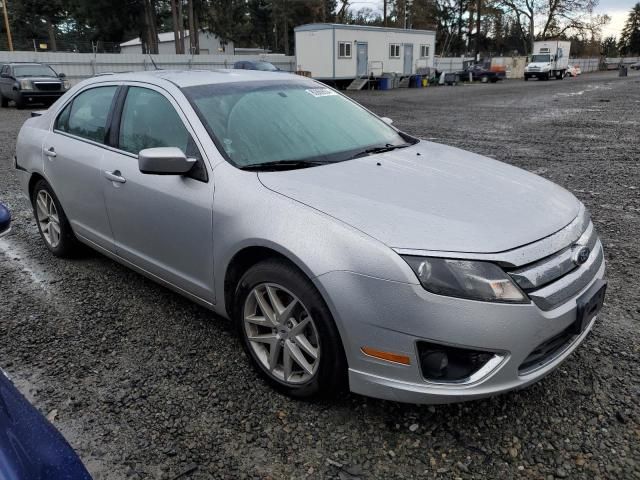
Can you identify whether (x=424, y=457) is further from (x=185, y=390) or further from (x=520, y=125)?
(x=520, y=125)

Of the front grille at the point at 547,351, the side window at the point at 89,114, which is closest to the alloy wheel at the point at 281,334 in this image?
the front grille at the point at 547,351

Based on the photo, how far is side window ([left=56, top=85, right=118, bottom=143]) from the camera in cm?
376

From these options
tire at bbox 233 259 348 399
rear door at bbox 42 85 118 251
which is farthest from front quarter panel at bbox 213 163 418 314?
rear door at bbox 42 85 118 251

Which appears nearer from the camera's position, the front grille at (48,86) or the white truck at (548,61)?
the front grille at (48,86)

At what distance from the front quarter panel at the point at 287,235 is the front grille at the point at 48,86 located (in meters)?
18.3

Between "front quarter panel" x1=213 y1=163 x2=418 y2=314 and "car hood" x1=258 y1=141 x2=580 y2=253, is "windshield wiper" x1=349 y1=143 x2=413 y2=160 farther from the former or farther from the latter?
"front quarter panel" x1=213 y1=163 x2=418 y2=314

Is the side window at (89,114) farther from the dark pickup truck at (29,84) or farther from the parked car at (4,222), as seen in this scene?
the dark pickup truck at (29,84)

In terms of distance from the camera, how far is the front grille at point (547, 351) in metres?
2.21

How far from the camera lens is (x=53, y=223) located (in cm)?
448

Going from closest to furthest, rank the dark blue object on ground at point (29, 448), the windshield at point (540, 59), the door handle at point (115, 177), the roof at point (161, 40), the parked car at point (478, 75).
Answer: the dark blue object on ground at point (29, 448) < the door handle at point (115, 177) < the parked car at point (478, 75) < the windshield at point (540, 59) < the roof at point (161, 40)

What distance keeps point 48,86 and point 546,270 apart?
778 inches

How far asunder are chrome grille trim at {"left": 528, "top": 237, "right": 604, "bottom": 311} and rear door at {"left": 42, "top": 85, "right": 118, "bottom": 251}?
2.82 meters

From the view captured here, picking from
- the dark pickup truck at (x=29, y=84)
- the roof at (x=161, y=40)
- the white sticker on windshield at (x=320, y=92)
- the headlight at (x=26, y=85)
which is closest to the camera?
the white sticker on windshield at (x=320, y=92)

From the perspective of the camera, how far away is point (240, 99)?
327 centimetres
